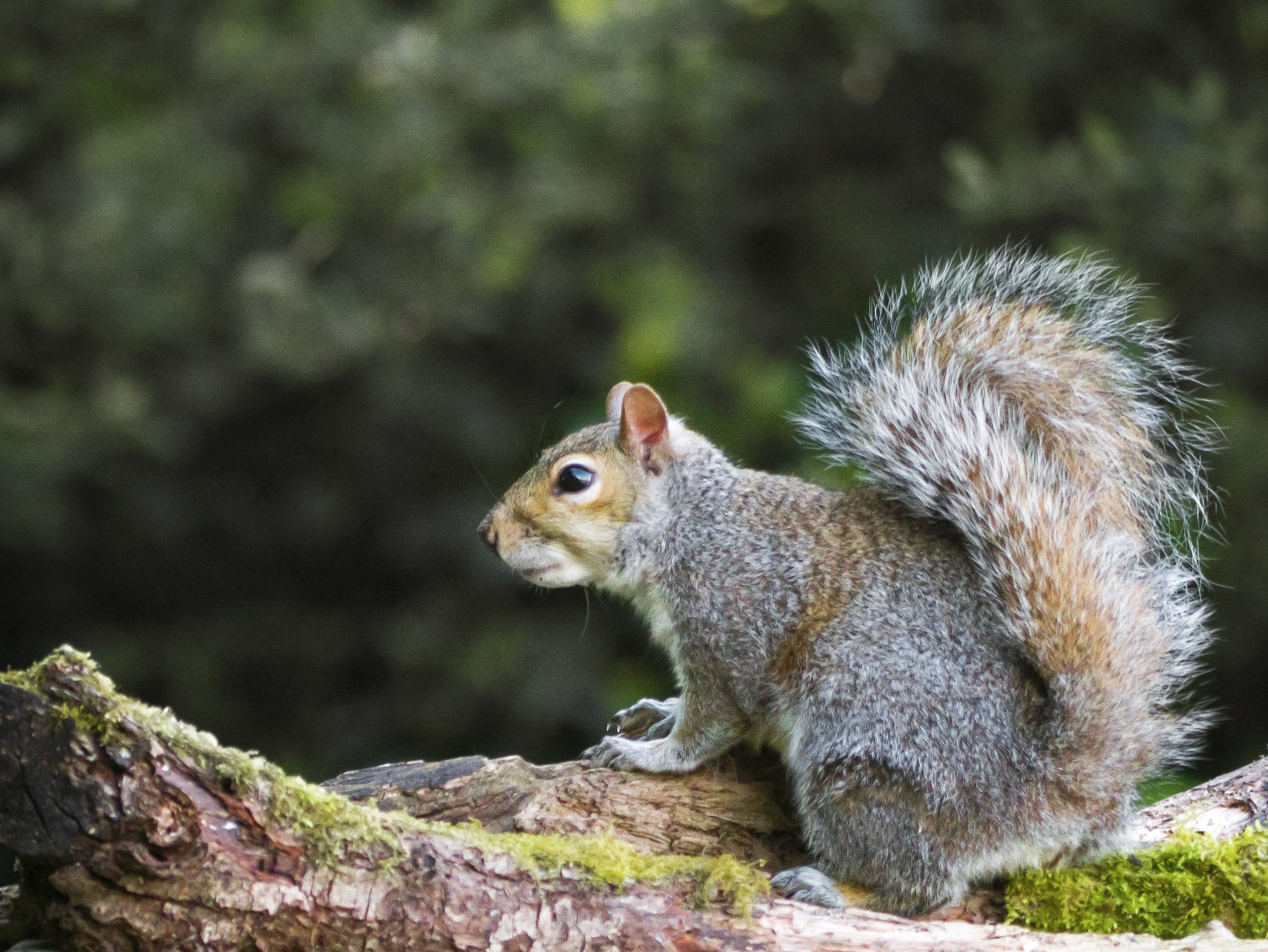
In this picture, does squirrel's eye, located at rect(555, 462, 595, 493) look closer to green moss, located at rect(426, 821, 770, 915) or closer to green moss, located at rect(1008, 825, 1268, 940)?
Result: green moss, located at rect(426, 821, 770, 915)

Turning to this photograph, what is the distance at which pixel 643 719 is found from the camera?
7.02 ft

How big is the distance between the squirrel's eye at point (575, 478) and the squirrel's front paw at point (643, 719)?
1.23 ft

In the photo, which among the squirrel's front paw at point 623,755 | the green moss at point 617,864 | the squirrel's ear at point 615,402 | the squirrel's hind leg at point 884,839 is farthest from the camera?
the squirrel's ear at point 615,402

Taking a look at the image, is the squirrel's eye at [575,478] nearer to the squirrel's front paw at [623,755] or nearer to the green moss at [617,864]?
the squirrel's front paw at [623,755]

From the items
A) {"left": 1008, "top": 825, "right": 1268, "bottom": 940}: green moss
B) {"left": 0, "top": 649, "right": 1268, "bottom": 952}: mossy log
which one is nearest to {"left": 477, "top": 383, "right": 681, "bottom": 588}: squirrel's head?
{"left": 0, "top": 649, "right": 1268, "bottom": 952}: mossy log

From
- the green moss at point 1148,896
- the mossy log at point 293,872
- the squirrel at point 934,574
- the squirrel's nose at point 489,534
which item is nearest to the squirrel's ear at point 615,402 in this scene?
the squirrel at point 934,574

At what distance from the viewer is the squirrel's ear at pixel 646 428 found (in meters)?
2.00

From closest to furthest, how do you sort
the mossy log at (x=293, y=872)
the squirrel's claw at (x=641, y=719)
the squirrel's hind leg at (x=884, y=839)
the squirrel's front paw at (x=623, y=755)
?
the mossy log at (x=293, y=872) → the squirrel's hind leg at (x=884, y=839) → the squirrel's front paw at (x=623, y=755) → the squirrel's claw at (x=641, y=719)

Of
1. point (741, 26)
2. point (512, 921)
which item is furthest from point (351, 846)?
point (741, 26)

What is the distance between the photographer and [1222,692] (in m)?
3.43

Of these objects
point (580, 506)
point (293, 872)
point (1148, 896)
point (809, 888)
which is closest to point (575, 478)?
point (580, 506)

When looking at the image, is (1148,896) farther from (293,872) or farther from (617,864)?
(293,872)

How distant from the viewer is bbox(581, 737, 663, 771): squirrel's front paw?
74.2 inches

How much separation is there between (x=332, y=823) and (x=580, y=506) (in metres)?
0.70
